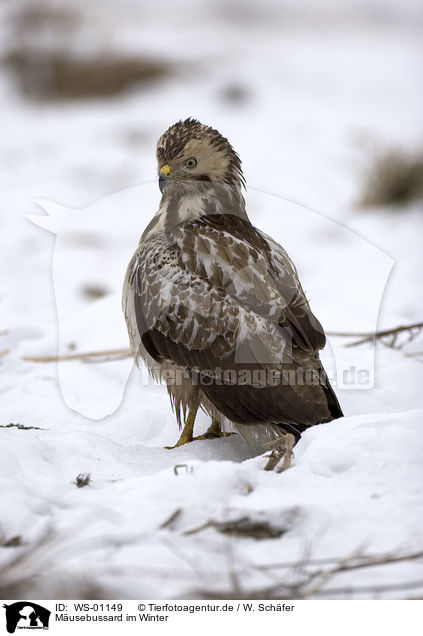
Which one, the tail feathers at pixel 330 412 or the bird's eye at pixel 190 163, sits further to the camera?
the bird's eye at pixel 190 163

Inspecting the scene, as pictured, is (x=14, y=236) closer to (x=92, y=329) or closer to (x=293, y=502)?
(x=92, y=329)

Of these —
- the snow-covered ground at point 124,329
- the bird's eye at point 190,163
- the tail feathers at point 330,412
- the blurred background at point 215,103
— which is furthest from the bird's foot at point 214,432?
the blurred background at point 215,103

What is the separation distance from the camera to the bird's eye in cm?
256

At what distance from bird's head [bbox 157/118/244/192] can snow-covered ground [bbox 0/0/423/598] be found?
29 centimetres

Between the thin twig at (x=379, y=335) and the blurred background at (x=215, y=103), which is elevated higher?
the blurred background at (x=215, y=103)

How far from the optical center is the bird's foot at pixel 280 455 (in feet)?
5.70

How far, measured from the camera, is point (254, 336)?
7.47 ft

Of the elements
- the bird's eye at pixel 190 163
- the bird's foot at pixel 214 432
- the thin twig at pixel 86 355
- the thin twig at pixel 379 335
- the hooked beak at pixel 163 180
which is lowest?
the bird's foot at pixel 214 432

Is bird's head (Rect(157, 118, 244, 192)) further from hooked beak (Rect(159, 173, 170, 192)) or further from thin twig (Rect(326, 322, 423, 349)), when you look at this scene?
thin twig (Rect(326, 322, 423, 349))

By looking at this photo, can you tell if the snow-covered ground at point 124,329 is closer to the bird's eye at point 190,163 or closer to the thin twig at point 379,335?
the thin twig at point 379,335

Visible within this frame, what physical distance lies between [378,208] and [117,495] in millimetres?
4949

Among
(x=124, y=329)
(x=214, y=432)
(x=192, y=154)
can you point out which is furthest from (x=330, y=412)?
(x=124, y=329)
